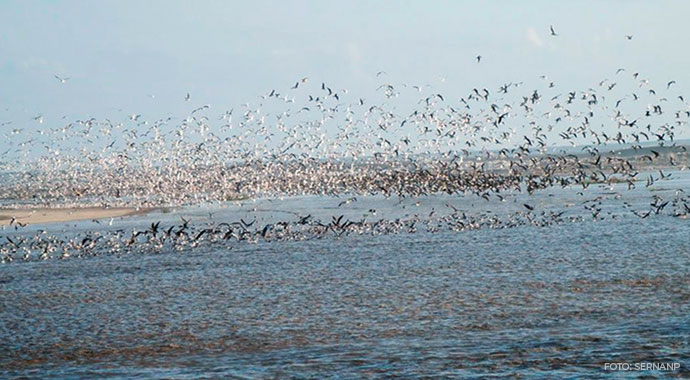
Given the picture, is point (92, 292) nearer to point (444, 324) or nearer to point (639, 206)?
point (444, 324)

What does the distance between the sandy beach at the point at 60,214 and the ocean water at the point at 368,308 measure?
58.1ft

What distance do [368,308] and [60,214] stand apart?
3233 cm

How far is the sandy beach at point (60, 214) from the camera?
4222cm

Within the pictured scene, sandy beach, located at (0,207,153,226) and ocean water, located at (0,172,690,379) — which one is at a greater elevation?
sandy beach, located at (0,207,153,226)

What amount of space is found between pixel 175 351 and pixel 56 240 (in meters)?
17.6

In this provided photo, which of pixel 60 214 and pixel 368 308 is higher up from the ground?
pixel 60 214

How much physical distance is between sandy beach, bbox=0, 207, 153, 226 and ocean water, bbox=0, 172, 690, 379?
1770 centimetres

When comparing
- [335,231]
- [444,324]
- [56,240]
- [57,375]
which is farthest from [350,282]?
[56,240]

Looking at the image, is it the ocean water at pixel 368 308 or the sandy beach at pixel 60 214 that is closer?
the ocean water at pixel 368 308

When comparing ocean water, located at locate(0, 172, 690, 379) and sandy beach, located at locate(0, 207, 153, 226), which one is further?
sandy beach, located at locate(0, 207, 153, 226)

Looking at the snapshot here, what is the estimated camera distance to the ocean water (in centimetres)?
1243

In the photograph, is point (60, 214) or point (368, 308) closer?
point (368, 308)

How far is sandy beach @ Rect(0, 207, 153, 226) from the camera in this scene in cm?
4222

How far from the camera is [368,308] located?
16.2 metres
